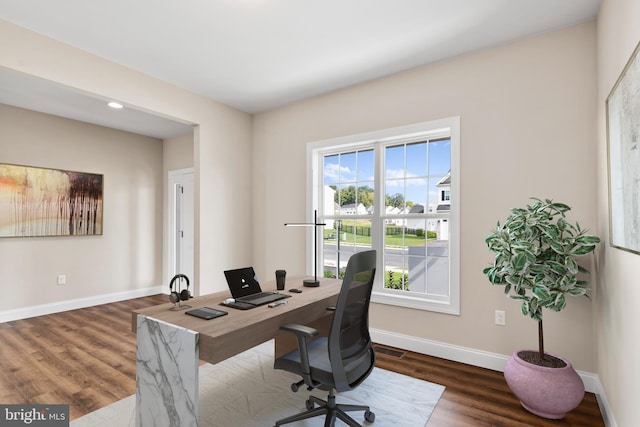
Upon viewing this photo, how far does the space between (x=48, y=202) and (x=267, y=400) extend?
4193 mm

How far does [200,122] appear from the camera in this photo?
151 inches

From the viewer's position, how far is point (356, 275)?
67.7 inches

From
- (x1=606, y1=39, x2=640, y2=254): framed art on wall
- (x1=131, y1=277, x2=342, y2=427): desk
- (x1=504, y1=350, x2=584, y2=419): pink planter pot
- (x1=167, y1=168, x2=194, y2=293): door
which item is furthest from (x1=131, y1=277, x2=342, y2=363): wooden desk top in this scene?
(x1=167, y1=168, x2=194, y2=293): door

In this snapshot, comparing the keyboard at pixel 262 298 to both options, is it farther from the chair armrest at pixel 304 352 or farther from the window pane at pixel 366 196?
the window pane at pixel 366 196

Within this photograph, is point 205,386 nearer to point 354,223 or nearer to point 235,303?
point 235,303

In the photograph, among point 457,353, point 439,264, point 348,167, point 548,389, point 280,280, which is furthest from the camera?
point 348,167

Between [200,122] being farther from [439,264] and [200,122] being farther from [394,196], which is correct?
[439,264]

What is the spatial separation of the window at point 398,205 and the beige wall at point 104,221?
10.8 ft

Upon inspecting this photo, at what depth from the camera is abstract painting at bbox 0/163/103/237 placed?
4.05 meters

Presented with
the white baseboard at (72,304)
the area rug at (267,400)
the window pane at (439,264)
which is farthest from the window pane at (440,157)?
the white baseboard at (72,304)

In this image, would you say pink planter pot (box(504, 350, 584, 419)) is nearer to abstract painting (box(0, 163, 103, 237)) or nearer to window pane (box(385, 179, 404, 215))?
window pane (box(385, 179, 404, 215))

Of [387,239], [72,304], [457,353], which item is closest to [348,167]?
[387,239]

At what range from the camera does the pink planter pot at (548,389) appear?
2.03 m

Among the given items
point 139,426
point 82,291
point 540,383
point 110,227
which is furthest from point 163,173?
point 540,383
